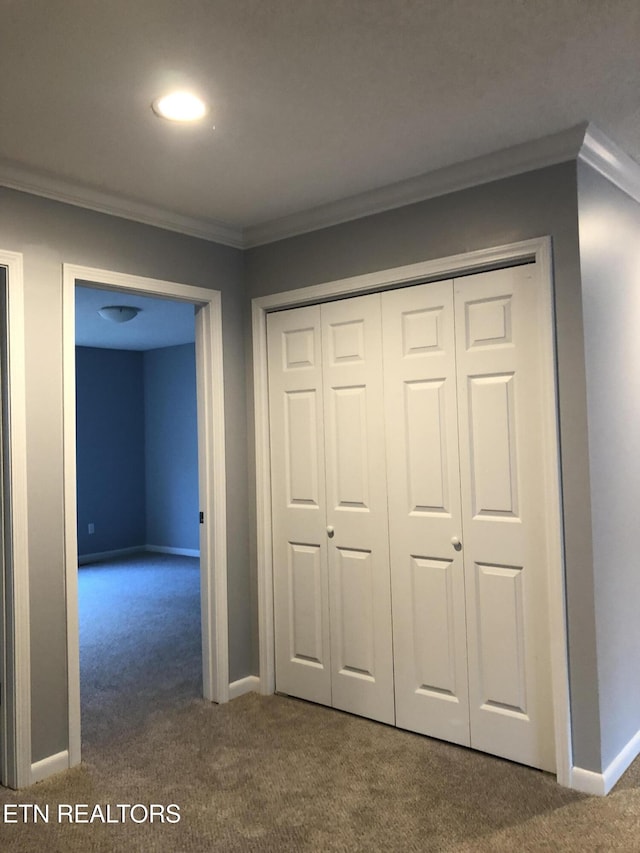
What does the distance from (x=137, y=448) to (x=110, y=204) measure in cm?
570

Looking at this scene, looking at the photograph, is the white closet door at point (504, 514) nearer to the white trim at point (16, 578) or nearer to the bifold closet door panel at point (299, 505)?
the bifold closet door panel at point (299, 505)

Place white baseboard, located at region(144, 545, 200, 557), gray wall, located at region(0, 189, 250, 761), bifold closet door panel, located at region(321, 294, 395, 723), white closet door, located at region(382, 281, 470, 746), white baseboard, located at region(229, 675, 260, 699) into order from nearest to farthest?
gray wall, located at region(0, 189, 250, 761), white closet door, located at region(382, 281, 470, 746), bifold closet door panel, located at region(321, 294, 395, 723), white baseboard, located at region(229, 675, 260, 699), white baseboard, located at region(144, 545, 200, 557)

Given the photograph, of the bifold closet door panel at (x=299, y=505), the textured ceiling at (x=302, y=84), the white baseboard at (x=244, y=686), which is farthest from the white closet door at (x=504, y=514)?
the white baseboard at (x=244, y=686)

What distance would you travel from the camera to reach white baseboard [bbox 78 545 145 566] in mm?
7641

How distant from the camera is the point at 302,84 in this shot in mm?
2051

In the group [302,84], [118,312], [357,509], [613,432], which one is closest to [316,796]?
[357,509]

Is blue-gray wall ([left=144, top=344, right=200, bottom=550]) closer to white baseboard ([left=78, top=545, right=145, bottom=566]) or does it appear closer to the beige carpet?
white baseboard ([left=78, top=545, right=145, bottom=566])

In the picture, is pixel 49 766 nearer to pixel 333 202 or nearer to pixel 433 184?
pixel 333 202

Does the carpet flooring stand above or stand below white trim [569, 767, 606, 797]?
below

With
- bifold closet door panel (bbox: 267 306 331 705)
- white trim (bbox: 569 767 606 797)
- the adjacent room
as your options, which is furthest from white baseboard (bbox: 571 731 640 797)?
the adjacent room

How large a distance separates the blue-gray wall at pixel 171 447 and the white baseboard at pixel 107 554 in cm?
18

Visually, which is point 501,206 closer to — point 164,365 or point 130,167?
point 130,167

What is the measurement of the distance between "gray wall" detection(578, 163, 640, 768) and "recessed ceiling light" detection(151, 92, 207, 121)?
4.53 ft

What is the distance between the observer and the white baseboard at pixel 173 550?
7.80 m
